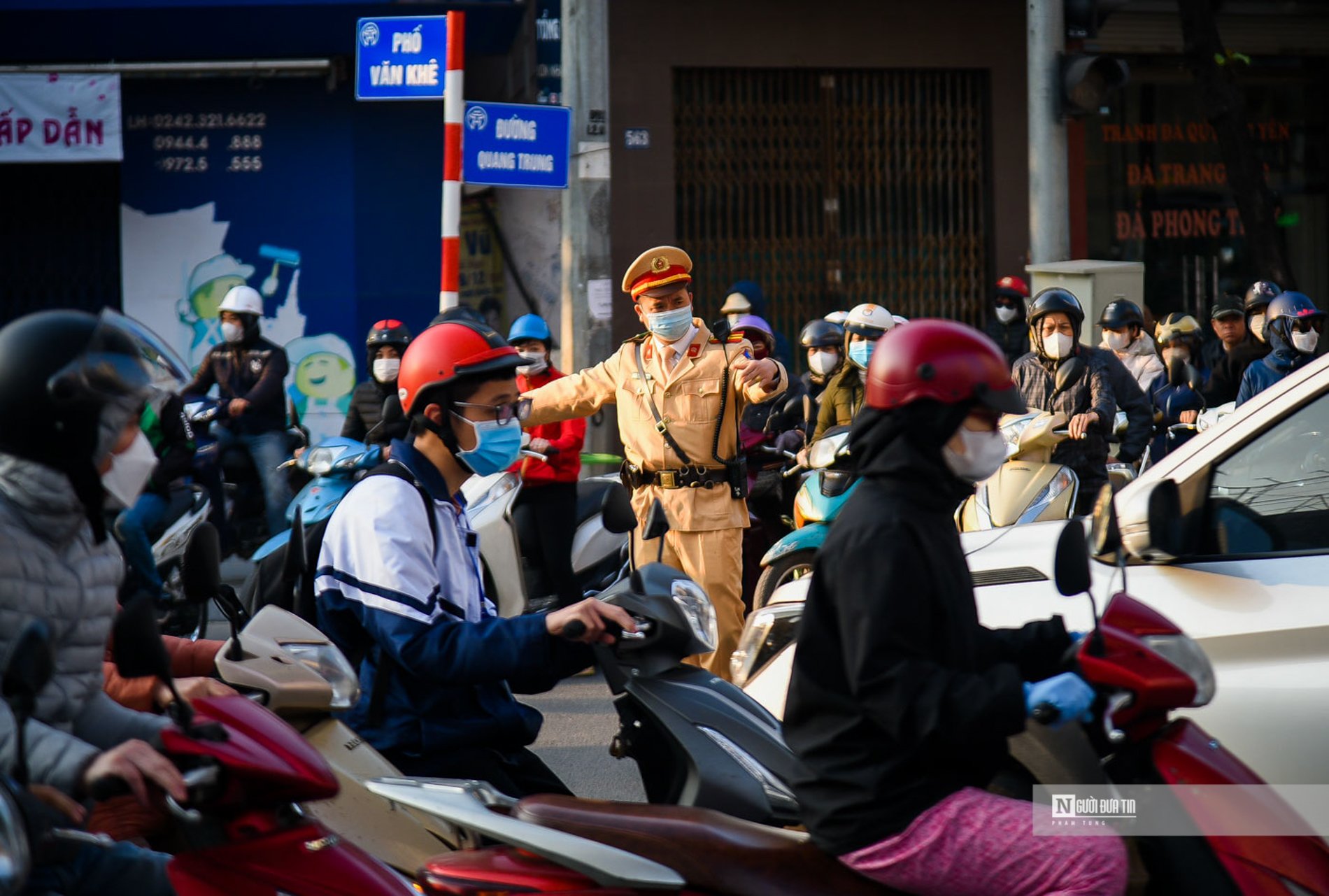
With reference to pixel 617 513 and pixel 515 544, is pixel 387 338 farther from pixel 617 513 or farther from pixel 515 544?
pixel 617 513

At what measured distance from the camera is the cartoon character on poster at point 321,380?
45.9 feet

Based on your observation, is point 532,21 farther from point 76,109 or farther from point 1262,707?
point 1262,707

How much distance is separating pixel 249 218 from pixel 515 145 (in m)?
5.95

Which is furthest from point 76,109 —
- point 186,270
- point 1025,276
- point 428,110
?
point 1025,276

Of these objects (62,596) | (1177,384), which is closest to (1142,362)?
(1177,384)

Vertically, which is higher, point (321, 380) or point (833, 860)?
point (321, 380)

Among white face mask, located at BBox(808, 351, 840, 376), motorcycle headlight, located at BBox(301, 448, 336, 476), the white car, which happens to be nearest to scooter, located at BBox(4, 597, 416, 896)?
the white car

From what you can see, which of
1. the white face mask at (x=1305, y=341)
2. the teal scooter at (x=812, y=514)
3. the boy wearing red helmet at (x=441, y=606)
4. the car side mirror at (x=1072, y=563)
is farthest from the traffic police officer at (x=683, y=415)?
the white face mask at (x=1305, y=341)

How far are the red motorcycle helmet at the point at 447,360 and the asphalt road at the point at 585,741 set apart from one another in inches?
97.6

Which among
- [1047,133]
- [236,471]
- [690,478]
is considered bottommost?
[236,471]

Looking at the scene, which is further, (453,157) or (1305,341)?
(1305,341)

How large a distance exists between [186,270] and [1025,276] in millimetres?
7421

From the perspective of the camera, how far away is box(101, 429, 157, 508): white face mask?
260 centimetres

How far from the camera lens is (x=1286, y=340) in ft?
32.3
